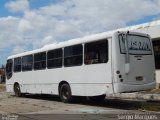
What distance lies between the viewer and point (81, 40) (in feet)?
56.6

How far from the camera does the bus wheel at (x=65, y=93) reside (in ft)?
60.0

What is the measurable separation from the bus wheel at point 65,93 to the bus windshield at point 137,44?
3.95 metres

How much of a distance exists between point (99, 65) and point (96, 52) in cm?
57

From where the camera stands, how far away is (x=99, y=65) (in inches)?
631

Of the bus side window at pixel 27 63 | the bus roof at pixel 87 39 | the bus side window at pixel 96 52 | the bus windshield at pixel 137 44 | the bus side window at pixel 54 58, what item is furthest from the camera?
the bus side window at pixel 27 63

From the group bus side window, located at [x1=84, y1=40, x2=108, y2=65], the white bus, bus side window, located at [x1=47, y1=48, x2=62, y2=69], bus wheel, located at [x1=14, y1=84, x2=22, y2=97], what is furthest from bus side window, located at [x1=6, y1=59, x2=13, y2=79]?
bus side window, located at [x1=84, y1=40, x2=108, y2=65]

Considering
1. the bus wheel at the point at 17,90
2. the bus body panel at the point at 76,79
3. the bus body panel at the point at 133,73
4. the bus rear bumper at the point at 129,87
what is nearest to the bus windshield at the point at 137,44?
the bus body panel at the point at 133,73

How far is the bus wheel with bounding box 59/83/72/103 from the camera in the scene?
18.3 m

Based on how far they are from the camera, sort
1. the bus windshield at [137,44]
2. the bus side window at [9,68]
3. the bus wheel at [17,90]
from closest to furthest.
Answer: the bus windshield at [137,44] < the bus wheel at [17,90] < the bus side window at [9,68]

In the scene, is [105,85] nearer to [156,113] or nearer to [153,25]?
[156,113]

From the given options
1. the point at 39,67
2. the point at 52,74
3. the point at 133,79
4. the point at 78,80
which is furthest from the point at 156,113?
the point at 39,67

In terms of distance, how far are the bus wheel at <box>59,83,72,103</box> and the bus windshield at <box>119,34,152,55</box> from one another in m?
3.95

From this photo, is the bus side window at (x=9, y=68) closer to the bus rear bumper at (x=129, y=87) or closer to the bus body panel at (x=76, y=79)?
the bus body panel at (x=76, y=79)

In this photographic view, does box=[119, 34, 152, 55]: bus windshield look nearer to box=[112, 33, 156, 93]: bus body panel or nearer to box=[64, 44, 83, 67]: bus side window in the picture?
box=[112, 33, 156, 93]: bus body panel
